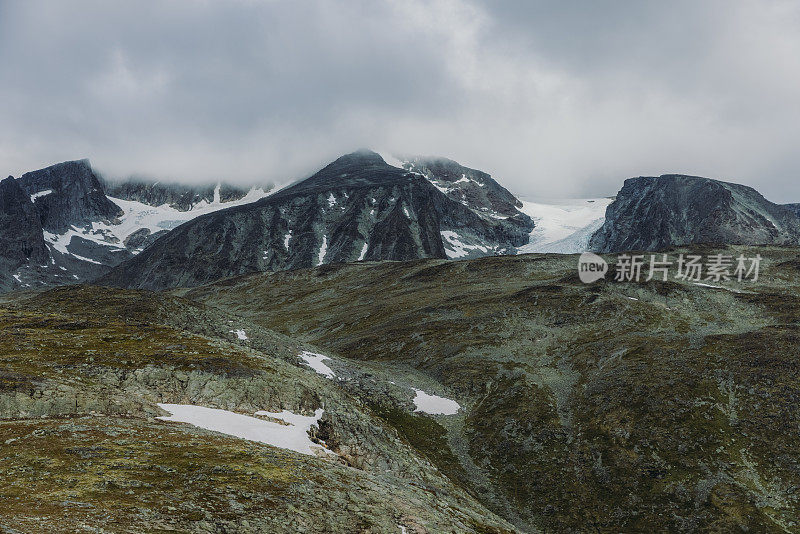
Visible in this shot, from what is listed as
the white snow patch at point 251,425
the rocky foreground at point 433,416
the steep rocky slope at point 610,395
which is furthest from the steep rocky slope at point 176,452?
the steep rocky slope at point 610,395

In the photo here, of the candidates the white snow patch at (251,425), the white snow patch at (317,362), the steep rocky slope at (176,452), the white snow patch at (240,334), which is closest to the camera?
the steep rocky slope at (176,452)

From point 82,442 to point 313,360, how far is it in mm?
48131

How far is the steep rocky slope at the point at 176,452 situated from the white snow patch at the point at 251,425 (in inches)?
34.8

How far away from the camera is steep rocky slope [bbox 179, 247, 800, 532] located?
50594 millimetres

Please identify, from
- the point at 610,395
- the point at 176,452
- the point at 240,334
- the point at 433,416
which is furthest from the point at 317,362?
the point at 176,452

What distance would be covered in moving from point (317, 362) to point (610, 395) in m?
42.6

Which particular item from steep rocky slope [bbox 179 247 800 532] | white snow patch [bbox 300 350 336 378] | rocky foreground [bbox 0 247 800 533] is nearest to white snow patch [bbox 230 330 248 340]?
rocky foreground [bbox 0 247 800 533]

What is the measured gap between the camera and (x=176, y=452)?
26250 millimetres

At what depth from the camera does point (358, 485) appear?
93.0ft

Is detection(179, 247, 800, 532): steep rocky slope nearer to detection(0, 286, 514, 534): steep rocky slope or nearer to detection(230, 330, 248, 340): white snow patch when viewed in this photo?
detection(230, 330, 248, 340): white snow patch

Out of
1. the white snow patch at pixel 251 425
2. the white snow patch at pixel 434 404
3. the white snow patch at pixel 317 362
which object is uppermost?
the white snow patch at pixel 251 425

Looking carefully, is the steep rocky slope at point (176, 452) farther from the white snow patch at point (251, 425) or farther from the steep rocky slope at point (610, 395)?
the steep rocky slope at point (610, 395)

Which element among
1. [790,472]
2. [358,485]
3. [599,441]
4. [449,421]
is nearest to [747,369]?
[790,472]

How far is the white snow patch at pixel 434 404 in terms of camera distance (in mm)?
73000
